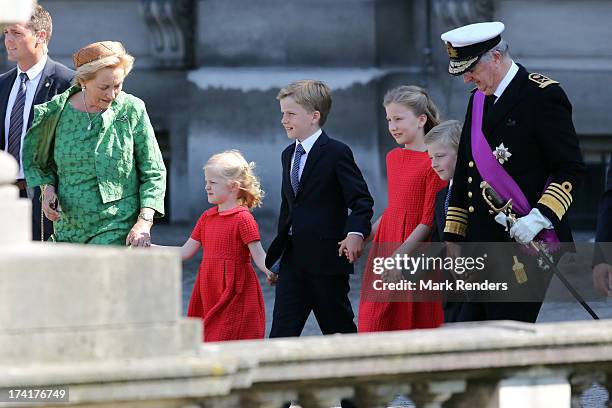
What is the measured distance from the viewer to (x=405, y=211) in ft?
26.0

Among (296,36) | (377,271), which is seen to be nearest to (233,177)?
(377,271)

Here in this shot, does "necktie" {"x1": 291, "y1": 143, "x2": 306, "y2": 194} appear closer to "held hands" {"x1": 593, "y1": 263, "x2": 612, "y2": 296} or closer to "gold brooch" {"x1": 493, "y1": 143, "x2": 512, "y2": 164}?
"gold brooch" {"x1": 493, "y1": 143, "x2": 512, "y2": 164}

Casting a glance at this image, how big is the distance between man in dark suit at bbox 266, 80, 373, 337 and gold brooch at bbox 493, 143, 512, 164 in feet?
3.42

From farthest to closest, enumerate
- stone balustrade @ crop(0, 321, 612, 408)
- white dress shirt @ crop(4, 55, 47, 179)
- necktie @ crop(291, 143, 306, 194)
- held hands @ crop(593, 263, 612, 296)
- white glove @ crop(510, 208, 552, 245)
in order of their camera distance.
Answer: white dress shirt @ crop(4, 55, 47, 179) < necktie @ crop(291, 143, 306, 194) < held hands @ crop(593, 263, 612, 296) < white glove @ crop(510, 208, 552, 245) < stone balustrade @ crop(0, 321, 612, 408)

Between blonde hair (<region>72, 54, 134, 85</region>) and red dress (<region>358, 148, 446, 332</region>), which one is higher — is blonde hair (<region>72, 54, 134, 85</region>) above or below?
above

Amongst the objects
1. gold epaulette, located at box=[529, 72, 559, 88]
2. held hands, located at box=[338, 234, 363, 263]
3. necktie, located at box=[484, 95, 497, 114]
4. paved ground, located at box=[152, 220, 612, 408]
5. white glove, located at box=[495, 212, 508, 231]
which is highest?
gold epaulette, located at box=[529, 72, 559, 88]

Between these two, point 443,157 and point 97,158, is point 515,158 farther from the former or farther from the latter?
point 97,158

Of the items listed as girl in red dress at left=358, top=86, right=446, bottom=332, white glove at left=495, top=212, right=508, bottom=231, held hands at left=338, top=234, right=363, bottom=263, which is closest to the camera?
white glove at left=495, top=212, right=508, bottom=231

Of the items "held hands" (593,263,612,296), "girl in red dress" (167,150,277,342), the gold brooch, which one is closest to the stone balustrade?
the gold brooch

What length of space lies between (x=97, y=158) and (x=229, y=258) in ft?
3.27

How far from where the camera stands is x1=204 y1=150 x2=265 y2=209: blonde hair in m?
8.27

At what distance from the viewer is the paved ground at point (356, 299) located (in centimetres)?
743

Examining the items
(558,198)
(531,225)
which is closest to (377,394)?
(531,225)

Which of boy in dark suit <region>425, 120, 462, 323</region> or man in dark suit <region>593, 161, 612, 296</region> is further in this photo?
boy in dark suit <region>425, 120, 462, 323</region>
